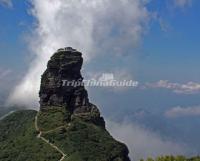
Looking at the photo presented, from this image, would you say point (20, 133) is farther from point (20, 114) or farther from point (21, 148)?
point (20, 114)

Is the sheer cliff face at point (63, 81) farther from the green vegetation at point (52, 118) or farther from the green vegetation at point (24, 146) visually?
the green vegetation at point (24, 146)

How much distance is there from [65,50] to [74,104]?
652 inches

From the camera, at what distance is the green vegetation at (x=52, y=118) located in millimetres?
151625

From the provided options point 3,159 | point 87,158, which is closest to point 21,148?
point 3,159

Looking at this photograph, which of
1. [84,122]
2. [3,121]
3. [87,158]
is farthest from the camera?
[3,121]

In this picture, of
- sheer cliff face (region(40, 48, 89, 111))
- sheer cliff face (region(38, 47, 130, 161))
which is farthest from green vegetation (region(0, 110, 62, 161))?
sheer cliff face (region(40, 48, 89, 111))

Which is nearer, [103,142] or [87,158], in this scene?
[87,158]

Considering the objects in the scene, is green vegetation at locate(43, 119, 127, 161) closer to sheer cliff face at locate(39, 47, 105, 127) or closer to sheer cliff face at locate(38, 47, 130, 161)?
sheer cliff face at locate(38, 47, 130, 161)

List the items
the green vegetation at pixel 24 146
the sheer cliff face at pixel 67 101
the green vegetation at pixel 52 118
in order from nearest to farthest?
the green vegetation at pixel 24 146
the green vegetation at pixel 52 118
the sheer cliff face at pixel 67 101

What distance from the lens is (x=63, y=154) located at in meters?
138

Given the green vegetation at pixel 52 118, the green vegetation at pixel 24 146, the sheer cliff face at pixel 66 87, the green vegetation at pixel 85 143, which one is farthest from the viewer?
the sheer cliff face at pixel 66 87

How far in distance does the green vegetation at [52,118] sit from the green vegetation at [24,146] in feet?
10.3

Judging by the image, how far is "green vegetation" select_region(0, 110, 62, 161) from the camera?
456 ft

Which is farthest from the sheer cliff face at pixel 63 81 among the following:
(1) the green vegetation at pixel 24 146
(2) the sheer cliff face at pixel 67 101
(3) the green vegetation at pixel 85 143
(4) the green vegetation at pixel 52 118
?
(1) the green vegetation at pixel 24 146
